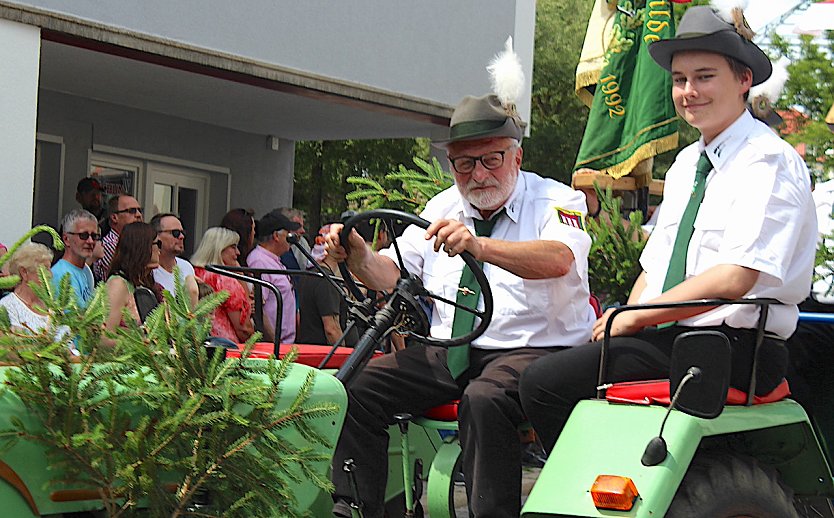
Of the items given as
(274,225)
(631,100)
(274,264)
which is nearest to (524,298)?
(631,100)

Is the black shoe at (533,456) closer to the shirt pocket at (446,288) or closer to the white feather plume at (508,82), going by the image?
the shirt pocket at (446,288)

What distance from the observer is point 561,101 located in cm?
3064

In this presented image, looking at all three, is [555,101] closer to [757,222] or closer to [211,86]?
[211,86]

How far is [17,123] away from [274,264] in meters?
2.32

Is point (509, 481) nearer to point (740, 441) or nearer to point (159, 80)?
point (740, 441)

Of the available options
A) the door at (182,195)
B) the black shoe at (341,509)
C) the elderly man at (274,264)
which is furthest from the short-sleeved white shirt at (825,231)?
the door at (182,195)

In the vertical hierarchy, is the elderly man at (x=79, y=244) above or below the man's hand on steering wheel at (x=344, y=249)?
below

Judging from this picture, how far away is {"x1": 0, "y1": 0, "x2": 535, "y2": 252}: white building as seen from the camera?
8.73 m

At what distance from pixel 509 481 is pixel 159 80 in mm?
8532

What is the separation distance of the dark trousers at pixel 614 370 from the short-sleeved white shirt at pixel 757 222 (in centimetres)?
8

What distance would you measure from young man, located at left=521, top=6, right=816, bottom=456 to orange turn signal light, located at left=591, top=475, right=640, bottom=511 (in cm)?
55

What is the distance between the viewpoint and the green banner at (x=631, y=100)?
622cm

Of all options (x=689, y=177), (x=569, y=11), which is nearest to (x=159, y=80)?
(x=689, y=177)

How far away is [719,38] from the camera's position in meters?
3.63
